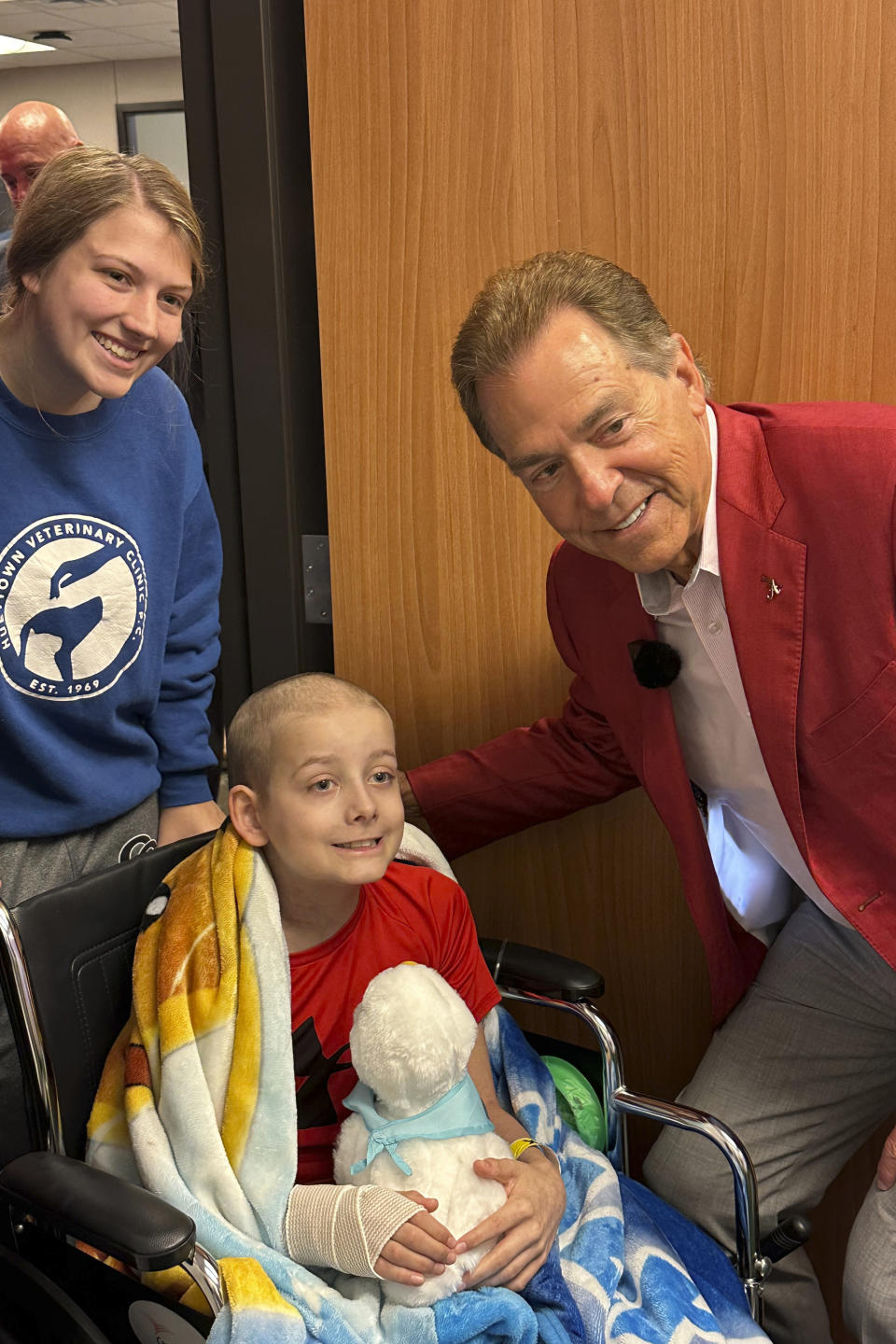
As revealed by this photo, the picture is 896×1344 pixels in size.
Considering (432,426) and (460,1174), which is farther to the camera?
(432,426)

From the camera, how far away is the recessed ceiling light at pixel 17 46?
1.68 metres

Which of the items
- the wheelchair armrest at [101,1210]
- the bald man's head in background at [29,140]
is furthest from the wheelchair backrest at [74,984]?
the bald man's head in background at [29,140]

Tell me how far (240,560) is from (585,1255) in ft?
4.19

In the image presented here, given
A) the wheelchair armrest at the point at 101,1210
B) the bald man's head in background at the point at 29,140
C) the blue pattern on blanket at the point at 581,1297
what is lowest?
the blue pattern on blanket at the point at 581,1297

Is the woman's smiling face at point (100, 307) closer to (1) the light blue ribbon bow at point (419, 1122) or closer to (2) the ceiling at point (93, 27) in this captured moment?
(2) the ceiling at point (93, 27)

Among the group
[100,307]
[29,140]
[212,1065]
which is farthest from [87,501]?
[212,1065]

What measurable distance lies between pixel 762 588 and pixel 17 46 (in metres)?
1.26

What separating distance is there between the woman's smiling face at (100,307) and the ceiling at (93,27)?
0.30m

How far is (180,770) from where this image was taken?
188 centimetres

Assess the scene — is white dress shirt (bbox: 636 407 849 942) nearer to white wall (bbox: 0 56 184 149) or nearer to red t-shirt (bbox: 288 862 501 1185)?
red t-shirt (bbox: 288 862 501 1185)

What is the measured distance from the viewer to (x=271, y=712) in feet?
5.05

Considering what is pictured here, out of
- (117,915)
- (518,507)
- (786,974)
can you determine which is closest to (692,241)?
(518,507)

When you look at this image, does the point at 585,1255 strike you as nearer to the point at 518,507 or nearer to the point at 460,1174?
the point at 460,1174

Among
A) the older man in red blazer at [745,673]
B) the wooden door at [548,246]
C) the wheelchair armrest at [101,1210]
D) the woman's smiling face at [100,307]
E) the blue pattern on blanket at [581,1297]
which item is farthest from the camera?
the wooden door at [548,246]
